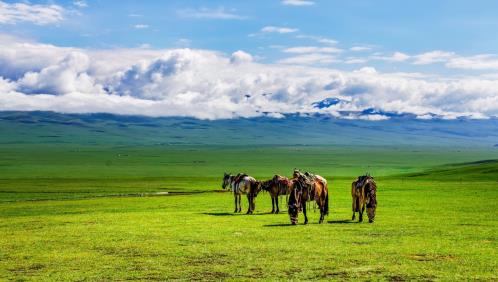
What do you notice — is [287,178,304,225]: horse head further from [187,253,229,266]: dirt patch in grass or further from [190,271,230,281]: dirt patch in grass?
[190,271,230,281]: dirt patch in grass

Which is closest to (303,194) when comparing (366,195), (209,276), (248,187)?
(366,195)

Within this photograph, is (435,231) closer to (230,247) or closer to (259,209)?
(230,247)

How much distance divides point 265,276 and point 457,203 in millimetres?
26775

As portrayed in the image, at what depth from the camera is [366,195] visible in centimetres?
2844

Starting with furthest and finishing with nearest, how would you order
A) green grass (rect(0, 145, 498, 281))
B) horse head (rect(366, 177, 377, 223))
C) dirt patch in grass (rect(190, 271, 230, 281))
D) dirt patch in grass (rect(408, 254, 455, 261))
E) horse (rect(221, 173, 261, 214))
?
horse (rect(221, 173, 261, 214)), horse head (rect(366, 177, 377, 223)), dirt patch in grass (rect(408, 254, 455, 261)), green grass (rect(0, 145, 498, 281)), dirt patch in grass (rect(190, 271, 230, 281))

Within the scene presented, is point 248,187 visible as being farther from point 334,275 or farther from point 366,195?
point 334,275

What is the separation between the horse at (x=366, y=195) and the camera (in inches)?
1099

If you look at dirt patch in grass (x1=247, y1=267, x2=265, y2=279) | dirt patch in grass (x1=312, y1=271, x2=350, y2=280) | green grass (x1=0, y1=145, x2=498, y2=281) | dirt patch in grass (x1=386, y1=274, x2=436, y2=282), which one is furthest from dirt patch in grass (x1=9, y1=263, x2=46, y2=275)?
dirt patch in grass (x1=386, y1=274, x2=436, y2=282)

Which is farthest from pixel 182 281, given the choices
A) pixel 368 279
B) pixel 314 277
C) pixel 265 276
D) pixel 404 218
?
pixel 404 218

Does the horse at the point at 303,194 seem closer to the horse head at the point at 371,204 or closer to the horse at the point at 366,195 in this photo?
the horse at the point at 366,195

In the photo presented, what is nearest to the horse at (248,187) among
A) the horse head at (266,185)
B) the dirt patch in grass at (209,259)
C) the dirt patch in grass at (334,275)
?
the horse head at (266,185)

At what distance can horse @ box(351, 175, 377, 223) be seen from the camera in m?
27.9

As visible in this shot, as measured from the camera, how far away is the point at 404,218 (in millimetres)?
29797

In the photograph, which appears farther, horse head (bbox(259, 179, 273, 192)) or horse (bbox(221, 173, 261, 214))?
horse (bbox(221, 173, 261, 214))
